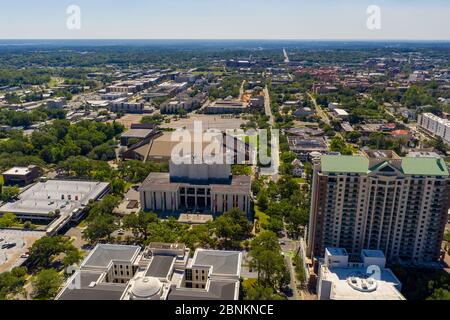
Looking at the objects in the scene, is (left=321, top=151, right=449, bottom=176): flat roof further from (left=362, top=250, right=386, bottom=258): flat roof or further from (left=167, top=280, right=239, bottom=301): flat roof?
(left=167, top=280, right=239, bottom=301): flat roof

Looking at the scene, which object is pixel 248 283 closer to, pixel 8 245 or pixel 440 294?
pixel 440 294

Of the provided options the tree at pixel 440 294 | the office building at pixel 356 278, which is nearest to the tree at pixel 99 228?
the office building at pixel 356 278

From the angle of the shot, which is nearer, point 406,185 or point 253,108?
point 406,185

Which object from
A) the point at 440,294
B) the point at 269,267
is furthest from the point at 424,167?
the point at 269,267

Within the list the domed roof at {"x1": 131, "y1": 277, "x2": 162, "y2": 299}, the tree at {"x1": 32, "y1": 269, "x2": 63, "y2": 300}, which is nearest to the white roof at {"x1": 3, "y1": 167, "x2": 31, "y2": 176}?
the tree at {"x1": 32, "y1": 269, "x2": 63, "y2": 300}

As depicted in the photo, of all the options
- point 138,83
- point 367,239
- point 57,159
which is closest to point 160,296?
point 367,239

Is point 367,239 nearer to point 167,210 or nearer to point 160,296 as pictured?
point 160,296
